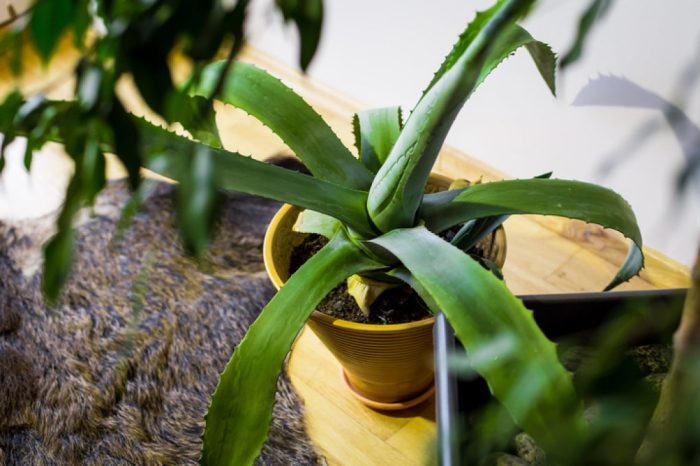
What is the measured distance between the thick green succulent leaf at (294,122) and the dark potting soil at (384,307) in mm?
176

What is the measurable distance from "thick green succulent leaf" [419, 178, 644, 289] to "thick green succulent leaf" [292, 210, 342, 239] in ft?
0.61

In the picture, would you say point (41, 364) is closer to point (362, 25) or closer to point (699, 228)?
point (362, 25)

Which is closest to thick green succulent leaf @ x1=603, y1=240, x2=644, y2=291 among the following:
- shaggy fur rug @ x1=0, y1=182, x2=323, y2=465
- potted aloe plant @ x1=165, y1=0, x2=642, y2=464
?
potted aloe plant @ x1=165, y1=0, x2=642, y2=464

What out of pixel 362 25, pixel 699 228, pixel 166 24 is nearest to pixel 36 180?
pixel 362 25

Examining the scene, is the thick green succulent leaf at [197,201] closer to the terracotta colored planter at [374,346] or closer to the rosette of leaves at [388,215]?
the rosette of leaves at [388,215]

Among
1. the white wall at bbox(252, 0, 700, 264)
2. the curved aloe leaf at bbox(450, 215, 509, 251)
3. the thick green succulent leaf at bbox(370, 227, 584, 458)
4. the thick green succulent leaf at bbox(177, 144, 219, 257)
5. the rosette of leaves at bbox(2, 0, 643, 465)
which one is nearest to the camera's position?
the thick green succulent leaf at bbox(177, 144, 219, 257)

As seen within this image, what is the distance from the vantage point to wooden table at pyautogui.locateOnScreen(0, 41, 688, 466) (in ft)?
4.12

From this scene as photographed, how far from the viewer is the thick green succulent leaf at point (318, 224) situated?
3.36ft

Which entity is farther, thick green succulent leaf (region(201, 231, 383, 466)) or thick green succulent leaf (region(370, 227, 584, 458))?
thick green succulent leaf (region(201, 231, 383, 466))

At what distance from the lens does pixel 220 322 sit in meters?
1.38

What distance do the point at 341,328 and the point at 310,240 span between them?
0.23 meters

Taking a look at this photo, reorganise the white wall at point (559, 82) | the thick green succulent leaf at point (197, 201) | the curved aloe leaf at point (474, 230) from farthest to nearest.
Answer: the white wall at point (559, 82)
the curved aloe leaf at point (474, 230)
the thick green succulent leaf at point (197, 201)

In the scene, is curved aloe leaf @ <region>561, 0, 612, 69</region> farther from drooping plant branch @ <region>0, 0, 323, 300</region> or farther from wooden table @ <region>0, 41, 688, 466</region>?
wooden table @ <region>0, 41, 688, 466</region>

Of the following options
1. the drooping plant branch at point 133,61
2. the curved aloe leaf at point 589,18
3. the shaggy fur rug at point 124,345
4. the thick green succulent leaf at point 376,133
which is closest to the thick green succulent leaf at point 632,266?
the thick green succulent leaf at point 376,133
